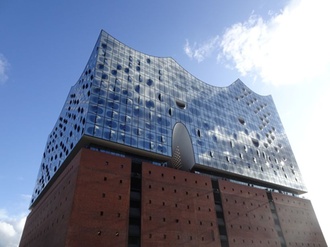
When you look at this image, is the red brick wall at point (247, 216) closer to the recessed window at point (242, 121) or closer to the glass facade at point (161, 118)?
the glass facade at point (161, 118)

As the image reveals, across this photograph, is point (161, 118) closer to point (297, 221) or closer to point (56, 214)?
point (56, 214)

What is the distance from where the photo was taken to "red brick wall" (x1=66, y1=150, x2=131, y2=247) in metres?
21.2

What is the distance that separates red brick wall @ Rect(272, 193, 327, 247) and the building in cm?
19

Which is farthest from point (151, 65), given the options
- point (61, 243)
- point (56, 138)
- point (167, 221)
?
point (61, 243)

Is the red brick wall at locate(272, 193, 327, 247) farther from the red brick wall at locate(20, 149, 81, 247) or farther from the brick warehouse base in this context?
the red brick wall at locate(20, 149, 81, 247)

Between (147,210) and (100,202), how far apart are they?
4.78 meters

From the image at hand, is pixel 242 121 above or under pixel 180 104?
above

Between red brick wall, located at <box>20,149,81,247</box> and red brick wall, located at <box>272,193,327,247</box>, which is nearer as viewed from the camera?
red brick wall, located at <box>20,149,81,247</box>

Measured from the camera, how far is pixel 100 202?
75.7 ft

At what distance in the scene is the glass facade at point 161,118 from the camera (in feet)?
97.0

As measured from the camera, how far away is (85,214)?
72.0 ft

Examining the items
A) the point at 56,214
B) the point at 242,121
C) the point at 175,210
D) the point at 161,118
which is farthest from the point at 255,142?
the point at 56,214

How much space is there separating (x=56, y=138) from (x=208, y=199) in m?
24.2

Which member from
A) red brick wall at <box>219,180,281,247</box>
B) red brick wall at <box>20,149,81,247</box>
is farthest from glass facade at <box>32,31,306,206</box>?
red brick wall at <box>20,149,81,247</box>
